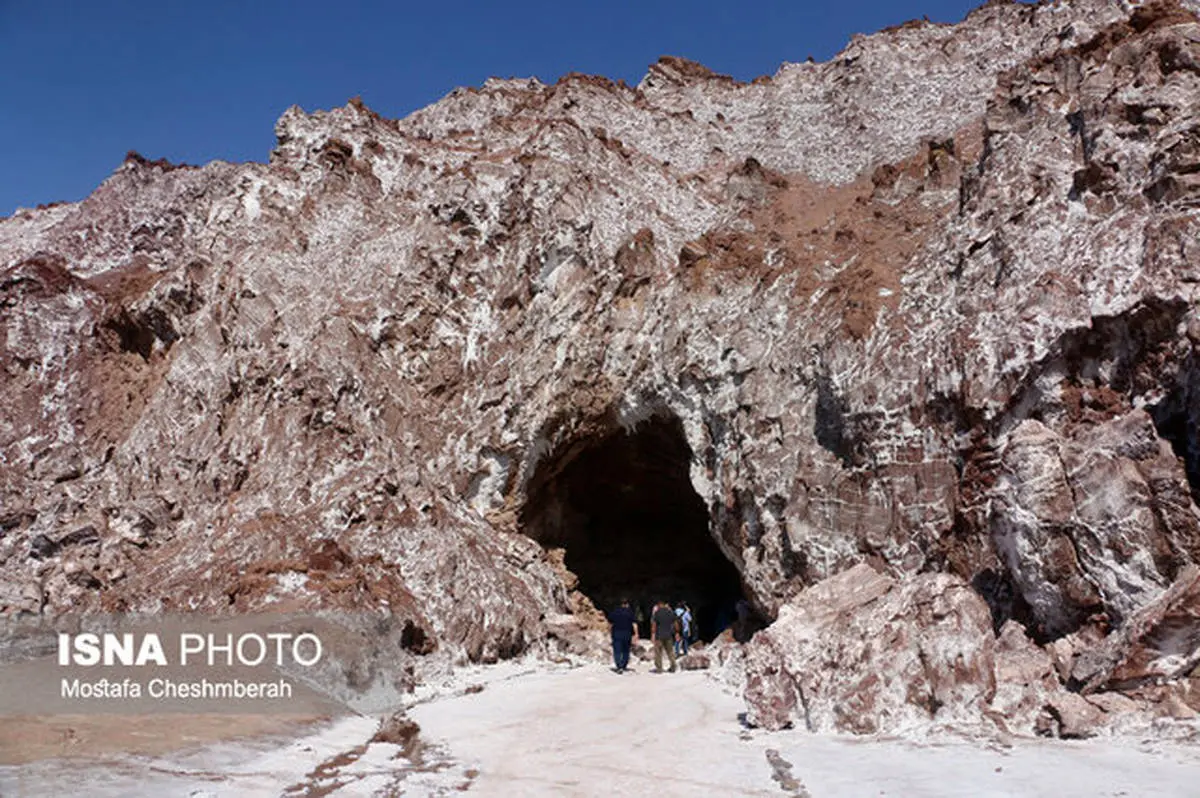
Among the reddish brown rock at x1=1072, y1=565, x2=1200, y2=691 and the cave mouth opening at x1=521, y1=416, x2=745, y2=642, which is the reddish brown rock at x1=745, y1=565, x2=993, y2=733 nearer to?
the reddish brown rock at x1=1072, y1=565, x2=1200, y2=691

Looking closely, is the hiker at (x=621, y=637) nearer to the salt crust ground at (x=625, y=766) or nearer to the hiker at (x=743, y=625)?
the hiker at (x=743, y=625)

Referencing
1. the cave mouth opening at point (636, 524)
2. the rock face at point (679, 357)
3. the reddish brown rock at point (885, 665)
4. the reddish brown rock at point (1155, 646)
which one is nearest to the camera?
the reddish brown rock at point (1155, 646)

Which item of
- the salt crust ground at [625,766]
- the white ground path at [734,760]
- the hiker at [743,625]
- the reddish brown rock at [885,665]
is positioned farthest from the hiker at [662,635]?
the reddish brown rock at [885,665]

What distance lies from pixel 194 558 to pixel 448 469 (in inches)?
256

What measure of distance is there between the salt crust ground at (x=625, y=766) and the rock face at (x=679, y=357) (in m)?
1.41

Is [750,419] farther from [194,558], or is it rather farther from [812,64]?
[812,64]

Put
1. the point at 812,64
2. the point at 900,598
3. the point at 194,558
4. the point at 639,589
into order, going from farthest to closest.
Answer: the point at 812,64 → the point at 639,589 → the point at 194,558 → the point at 900,598

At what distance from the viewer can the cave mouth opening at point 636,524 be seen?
24.5 metres

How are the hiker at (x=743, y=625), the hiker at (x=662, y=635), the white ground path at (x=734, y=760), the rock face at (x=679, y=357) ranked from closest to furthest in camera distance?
the white ground path at (x=734, y=760) → the rock face at (x=679, y=357) → the hiker at (x=662, y=635) → the hiker at (x=743, y=625)

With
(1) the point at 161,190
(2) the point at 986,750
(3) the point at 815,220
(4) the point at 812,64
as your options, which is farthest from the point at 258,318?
(4) the point at 812,64

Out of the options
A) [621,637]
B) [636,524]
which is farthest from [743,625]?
[636,524]

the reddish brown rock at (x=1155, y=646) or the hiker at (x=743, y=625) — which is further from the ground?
the reddish brown rock at (x=1155, y=646)

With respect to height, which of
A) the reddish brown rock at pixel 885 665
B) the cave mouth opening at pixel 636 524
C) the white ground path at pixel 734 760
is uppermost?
the cave mouth opening at pixel 636 524

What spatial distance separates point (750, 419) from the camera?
1998 centimetres
